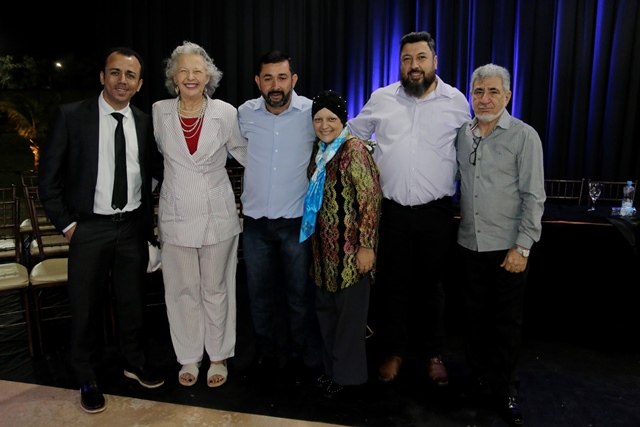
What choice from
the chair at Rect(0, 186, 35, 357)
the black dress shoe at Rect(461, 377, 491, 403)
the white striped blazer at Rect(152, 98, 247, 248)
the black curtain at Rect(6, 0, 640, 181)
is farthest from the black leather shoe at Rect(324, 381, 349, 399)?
the black curtain at Rect(6, 0, 640, 181)

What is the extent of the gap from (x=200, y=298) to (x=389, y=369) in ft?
3.43

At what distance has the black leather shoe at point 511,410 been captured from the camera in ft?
7.10

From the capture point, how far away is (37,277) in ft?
9.21

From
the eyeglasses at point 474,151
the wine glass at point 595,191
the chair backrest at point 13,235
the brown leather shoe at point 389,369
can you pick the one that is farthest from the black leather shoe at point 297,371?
the wine glass at point 595,191

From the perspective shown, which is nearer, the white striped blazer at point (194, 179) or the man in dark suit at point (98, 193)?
the man in dark suit at point (98, 193)

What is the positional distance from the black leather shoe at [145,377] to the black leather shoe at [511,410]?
1668 millimetres

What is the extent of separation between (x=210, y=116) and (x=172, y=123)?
18cm

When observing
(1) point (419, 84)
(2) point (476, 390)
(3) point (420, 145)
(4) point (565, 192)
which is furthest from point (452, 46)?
(2) point (476, 390)

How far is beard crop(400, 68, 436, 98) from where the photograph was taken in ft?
7.76

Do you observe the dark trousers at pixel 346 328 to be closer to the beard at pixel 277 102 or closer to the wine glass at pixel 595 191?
the beard at pixel 277 102

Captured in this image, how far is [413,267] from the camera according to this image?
2480mm

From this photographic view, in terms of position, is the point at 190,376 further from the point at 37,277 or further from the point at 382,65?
the point at 382,65

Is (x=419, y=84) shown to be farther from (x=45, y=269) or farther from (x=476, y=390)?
(x=45, y=269)

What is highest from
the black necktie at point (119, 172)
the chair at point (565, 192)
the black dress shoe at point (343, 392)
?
the black necktie at point (119, 172)
